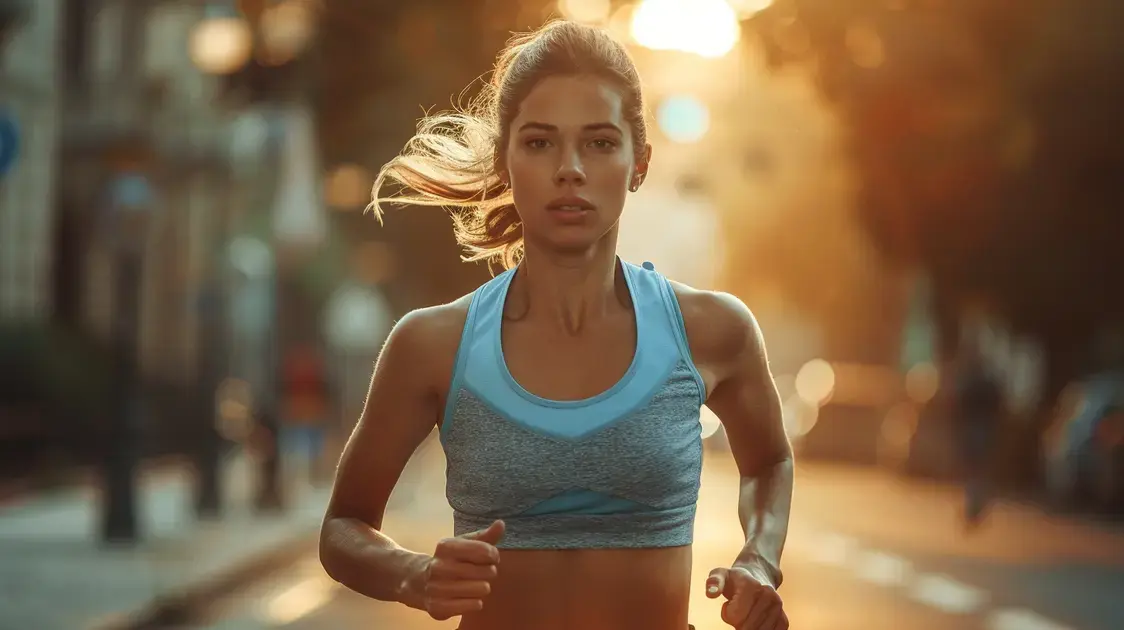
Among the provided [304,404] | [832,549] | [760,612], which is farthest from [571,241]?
[304,404]

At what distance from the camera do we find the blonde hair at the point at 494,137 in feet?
11.1

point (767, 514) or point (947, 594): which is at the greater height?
point (947, 594)

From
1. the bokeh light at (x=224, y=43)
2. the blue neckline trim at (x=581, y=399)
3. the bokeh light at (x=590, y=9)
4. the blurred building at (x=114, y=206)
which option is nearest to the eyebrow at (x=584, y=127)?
the blue neckline trim at (x=581, y=399)

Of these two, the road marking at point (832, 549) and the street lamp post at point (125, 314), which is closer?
the road marking at point (832, 549)

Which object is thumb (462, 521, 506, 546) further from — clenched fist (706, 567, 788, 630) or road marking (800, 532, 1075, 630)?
road marking (800, 532, 1075, 630)

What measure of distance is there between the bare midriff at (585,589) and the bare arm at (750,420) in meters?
0.15

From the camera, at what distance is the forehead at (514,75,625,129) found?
11.0 feet

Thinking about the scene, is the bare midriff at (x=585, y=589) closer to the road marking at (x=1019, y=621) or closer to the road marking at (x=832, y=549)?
the road marking at (x=1019, y=621)

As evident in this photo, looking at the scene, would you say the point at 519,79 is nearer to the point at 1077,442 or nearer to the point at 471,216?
the point at 471,216

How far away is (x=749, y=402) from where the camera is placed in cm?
353

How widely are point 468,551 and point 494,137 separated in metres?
0.86

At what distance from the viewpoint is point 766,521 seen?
139 inches

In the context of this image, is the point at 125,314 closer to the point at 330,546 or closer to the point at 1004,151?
the point at 1004,151

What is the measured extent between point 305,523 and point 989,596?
860 centimetres
